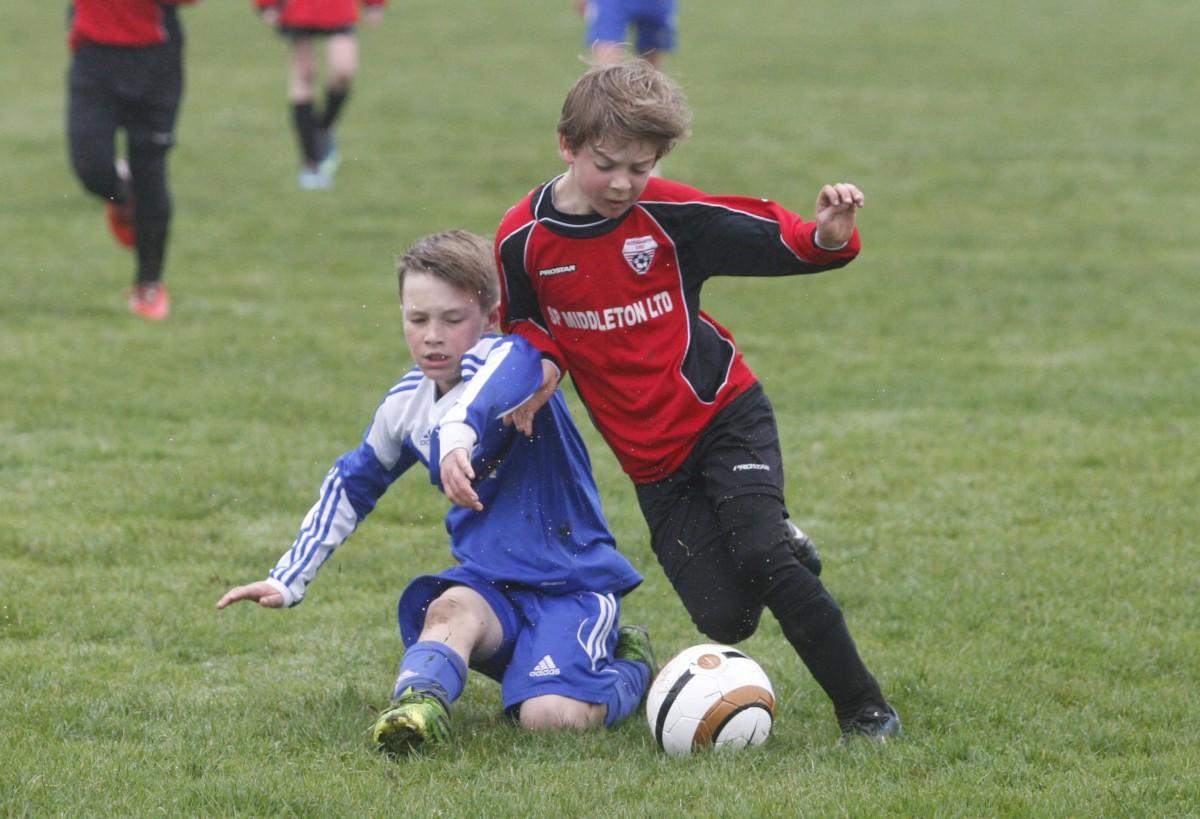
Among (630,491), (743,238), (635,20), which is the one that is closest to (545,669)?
(743,238)

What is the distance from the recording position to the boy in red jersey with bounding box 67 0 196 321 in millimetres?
9219

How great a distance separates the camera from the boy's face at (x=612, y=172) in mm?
4316

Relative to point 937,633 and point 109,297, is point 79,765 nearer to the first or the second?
point 937,633

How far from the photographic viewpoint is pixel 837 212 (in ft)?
13.6

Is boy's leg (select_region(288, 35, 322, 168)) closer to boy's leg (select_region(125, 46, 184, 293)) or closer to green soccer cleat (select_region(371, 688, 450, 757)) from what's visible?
boy's leg (select_region(125, 46, 184, 293))

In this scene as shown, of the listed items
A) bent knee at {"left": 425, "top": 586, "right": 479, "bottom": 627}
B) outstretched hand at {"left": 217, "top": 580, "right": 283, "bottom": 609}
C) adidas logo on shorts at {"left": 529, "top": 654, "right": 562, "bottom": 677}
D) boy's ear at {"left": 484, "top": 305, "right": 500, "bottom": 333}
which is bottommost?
adidas logo on shorts at {"left": 529, "top": 654, "right": 562, "bottom": 677}

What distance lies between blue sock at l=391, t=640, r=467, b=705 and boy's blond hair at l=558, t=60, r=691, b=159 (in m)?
1.35

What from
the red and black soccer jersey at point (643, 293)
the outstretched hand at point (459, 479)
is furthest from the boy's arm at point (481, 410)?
the red and black soccer jersey at point (643, 293)

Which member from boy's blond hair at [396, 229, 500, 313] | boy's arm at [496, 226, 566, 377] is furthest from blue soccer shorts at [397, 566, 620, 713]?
boy's blond hair at [396, 229, 500, 313]

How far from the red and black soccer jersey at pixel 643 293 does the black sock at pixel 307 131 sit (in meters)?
9.72

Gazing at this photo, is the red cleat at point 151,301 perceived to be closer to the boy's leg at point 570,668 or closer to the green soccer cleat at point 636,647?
the green soccer cleat at point 636,647

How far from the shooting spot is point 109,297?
10.4m

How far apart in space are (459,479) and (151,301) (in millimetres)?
6342

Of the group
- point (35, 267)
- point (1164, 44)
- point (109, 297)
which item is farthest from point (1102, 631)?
point (1164, 44)
